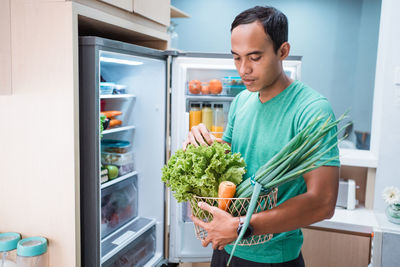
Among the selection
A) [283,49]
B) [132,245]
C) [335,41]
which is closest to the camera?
[283,49]

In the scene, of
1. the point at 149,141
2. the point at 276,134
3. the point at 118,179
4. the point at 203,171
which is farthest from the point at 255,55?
the point at 149,141

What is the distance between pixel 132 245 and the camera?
229cm

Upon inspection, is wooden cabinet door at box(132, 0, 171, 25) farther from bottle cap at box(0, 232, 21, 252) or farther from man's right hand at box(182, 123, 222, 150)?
bottle cap at box(0, 232, 21, 252)

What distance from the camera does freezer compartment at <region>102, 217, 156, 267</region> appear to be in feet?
6.67

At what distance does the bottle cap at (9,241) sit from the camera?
150 centimetres

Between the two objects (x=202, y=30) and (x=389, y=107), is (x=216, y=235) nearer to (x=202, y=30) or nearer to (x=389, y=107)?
(x=389, y=107)

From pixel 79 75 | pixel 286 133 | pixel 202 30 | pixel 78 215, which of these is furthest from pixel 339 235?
pixel 202 30

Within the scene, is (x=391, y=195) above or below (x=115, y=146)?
below

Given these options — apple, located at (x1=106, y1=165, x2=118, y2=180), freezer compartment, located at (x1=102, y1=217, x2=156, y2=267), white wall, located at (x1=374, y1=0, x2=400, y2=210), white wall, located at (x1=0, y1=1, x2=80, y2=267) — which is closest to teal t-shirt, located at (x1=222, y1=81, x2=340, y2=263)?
white wall, located at (x1=0, y1=1, x2=80, y2=267)

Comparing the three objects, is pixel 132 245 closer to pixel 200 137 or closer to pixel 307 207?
pixel 200 137

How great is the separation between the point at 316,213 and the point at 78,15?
4.00ft

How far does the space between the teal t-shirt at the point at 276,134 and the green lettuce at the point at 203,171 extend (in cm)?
16

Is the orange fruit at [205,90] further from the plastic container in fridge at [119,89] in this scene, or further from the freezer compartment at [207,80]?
the plastic container in fridge at [119,89]

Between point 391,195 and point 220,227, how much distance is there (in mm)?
1786
